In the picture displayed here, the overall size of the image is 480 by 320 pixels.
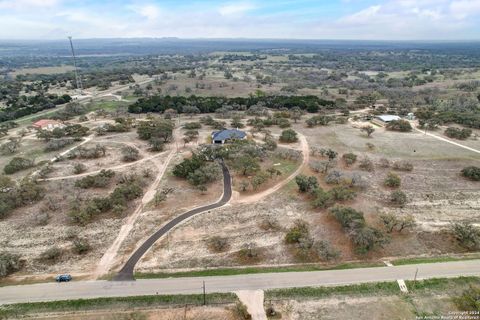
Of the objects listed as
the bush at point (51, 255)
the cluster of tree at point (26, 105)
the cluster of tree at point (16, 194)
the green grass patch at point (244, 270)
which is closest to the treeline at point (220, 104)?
the cluster of tree at point (26, 105)

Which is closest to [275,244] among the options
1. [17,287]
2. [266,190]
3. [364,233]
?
[364,233]

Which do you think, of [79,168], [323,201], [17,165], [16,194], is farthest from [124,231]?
[17,165]

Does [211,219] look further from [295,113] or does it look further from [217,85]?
[217,85]

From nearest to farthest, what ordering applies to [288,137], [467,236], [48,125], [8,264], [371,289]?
[371,289] → [8,264] → [467,236] → [288,137] → [48,125]

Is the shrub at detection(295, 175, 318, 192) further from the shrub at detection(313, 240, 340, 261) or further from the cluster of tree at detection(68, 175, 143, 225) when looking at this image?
the cluster of tree at detection(68, 175, 143, 225)

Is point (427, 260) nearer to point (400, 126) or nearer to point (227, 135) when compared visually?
point (227, 135)

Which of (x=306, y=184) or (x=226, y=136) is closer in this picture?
(x=306, y=184)
